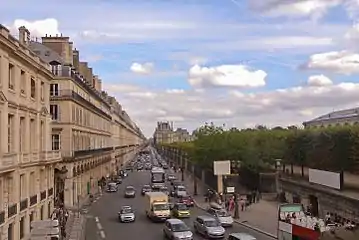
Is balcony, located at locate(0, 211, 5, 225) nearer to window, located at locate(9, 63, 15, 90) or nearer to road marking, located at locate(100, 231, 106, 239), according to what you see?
window, located at locate(9, 63, 15, 90)

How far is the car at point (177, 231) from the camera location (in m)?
42.6

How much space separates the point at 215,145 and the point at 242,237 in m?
59.3

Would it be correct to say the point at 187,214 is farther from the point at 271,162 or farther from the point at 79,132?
the point at 271,162

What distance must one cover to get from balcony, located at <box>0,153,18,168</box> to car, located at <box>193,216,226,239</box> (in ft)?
50.5

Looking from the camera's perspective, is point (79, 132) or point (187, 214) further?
point (79, 132)

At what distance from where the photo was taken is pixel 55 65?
72625 millimetres

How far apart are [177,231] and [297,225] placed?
11218 mm

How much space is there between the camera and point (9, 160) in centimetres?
3694

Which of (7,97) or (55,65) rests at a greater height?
(55,65)

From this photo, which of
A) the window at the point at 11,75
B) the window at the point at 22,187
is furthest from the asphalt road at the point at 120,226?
the window at the point at 11,75

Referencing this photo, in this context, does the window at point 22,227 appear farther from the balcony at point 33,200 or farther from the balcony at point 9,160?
the balcony at point 9,160

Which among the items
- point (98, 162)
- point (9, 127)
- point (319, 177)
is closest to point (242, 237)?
point (9, 127)

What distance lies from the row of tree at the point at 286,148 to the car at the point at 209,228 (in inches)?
835

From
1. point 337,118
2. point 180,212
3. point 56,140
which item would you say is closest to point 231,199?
point 180,212
